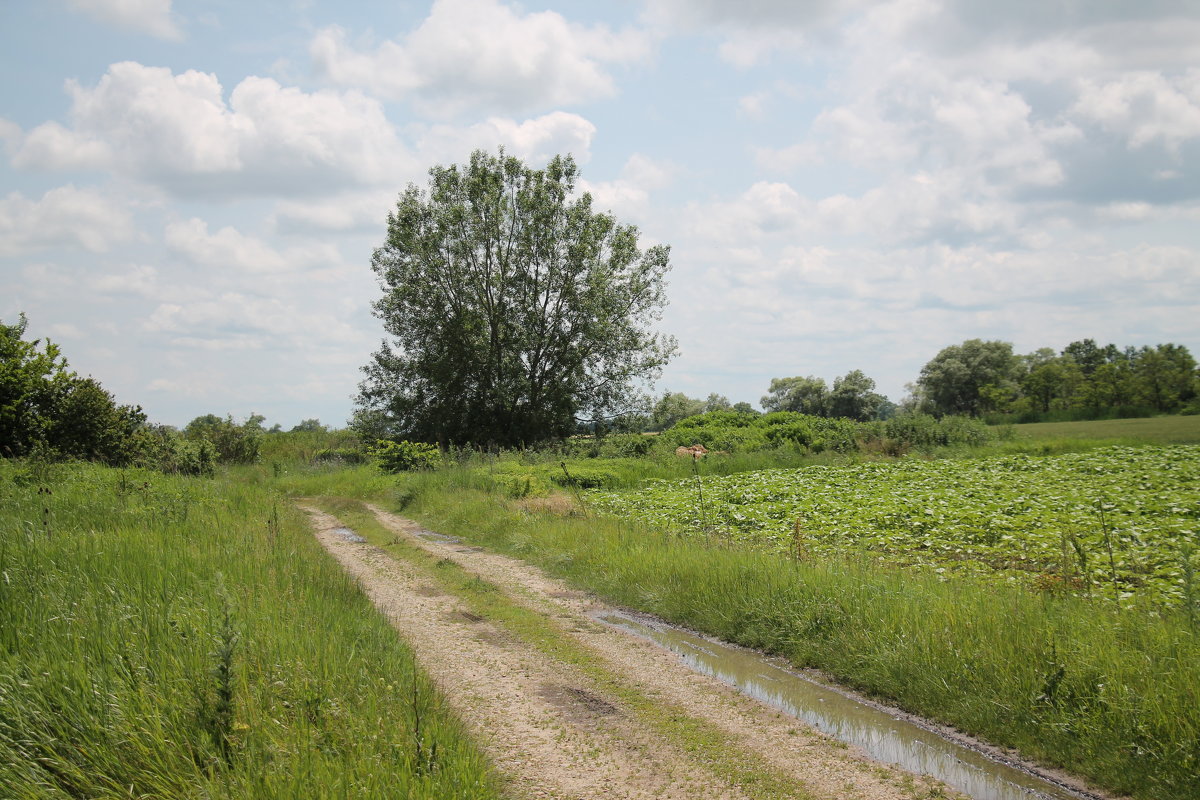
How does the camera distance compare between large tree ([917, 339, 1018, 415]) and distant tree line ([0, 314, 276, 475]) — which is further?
large tree ([917, 339, 1018, 415])

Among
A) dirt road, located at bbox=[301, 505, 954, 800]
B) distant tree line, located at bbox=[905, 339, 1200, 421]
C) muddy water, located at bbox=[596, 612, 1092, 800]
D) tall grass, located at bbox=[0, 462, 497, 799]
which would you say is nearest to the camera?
tall grass, located at bbox=[0, 462, 497, 799]

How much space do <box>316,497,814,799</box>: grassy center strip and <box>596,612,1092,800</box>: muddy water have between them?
34.9 inches

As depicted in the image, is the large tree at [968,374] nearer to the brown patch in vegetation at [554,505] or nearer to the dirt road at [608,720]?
the brown patch in vegetation at [554,505]

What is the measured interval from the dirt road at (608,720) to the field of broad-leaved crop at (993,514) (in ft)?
10.6

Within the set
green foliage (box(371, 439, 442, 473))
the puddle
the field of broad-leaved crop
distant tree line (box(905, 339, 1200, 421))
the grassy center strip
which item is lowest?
the grassy center strip

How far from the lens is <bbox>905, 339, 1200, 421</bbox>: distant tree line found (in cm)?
5353

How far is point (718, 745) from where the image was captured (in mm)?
5031

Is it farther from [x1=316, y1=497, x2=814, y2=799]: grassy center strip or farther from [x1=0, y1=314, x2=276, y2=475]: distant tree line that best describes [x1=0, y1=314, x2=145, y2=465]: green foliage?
[x1=316, y1=497, x2=814, y2=799]: grassy center strip

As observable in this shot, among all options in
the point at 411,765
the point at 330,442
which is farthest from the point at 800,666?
the point at 330,442

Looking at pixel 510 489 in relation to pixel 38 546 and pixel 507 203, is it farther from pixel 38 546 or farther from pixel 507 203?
pixel 507 203

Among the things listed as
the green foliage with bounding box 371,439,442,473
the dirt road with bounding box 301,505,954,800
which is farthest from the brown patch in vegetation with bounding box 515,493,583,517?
the green foliage with bounding box 371,439,442,473

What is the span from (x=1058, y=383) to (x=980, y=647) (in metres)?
77.5

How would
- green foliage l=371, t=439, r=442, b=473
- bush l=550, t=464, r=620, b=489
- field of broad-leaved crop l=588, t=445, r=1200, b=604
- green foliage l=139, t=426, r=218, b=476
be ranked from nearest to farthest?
field of broad-leaved crop l=588, t=445, r=1200, b=604 → bush l=550, t=464, r=620, b=489 → green foliage l=139, t=426, r=218, b=476 → green foliage l=371, t=439, r=442, b=473

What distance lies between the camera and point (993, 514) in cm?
1234
